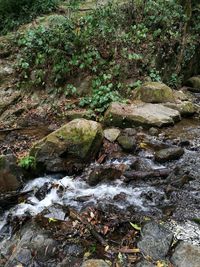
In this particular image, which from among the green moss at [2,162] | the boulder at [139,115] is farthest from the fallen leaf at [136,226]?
the boulder at [139,115]

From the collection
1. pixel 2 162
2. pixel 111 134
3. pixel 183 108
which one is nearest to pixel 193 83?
pixel 183 108

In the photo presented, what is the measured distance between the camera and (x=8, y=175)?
6402 millimetres

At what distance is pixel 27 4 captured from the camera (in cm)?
1407

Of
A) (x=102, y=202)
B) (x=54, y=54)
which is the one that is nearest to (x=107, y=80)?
(x=54, y=54)

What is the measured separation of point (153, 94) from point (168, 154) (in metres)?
3.02

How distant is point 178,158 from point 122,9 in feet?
22.2

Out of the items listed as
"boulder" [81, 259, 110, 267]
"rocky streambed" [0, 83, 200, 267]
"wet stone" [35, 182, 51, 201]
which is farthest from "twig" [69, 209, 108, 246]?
"wet stone" [35, 182, 51, 201]

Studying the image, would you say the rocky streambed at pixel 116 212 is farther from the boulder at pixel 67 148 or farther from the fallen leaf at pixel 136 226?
the boulder at pixel 67 148

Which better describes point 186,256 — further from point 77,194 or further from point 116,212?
point 77,194

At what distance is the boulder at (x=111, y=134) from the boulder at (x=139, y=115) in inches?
21.4

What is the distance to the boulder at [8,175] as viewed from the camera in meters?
6.35

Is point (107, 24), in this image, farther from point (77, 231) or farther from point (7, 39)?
point (77, 231)

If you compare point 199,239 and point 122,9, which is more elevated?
point 122,9

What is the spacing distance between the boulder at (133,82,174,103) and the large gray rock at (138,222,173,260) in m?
5.31
